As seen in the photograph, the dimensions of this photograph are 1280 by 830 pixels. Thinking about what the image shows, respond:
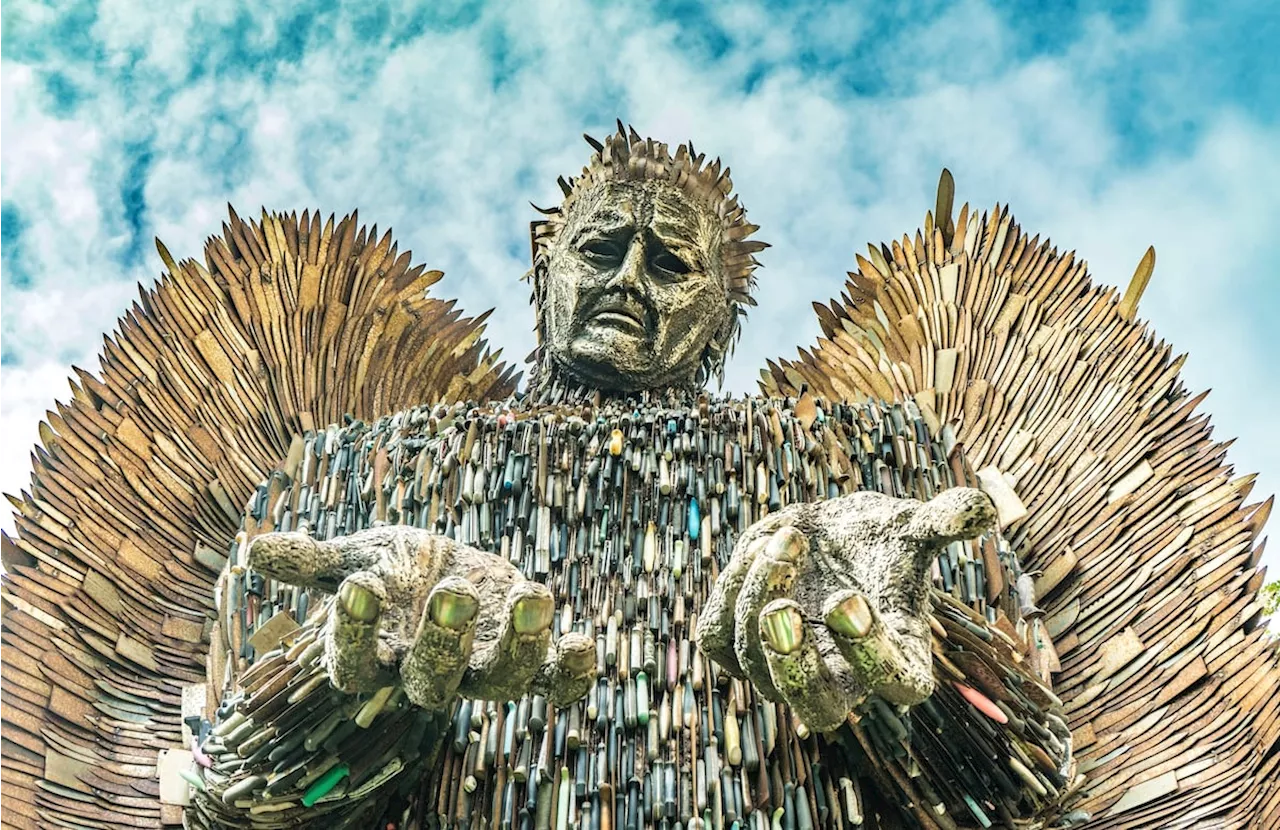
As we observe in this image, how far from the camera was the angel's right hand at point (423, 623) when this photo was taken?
3941 mm

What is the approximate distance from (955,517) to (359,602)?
4.37 feet

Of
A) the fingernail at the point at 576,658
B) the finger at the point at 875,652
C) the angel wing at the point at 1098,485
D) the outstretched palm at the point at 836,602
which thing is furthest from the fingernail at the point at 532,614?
the angel wing at the point at 1098,485

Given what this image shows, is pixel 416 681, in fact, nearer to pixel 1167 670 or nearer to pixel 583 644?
pixel 583 644

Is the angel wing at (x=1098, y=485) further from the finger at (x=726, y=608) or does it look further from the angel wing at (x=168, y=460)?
the angel wing at (x=168, y=460)

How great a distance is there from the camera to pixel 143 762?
5.66 m

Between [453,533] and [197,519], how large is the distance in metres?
1.32

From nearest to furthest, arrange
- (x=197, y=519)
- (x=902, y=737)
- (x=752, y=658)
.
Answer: (x=752, y=658) → (x=902, y=737) → (x=197, y=519)

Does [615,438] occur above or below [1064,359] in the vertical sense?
below

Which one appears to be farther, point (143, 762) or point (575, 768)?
point (143, 762)

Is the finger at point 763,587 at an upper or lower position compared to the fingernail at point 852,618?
upper

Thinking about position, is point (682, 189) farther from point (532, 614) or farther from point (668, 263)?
point (532, 614)

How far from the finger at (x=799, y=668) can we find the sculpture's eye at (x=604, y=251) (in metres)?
2.54

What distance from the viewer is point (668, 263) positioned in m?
6.35

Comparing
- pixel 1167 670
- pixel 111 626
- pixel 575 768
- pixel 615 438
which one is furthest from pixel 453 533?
pixel 1167 670
